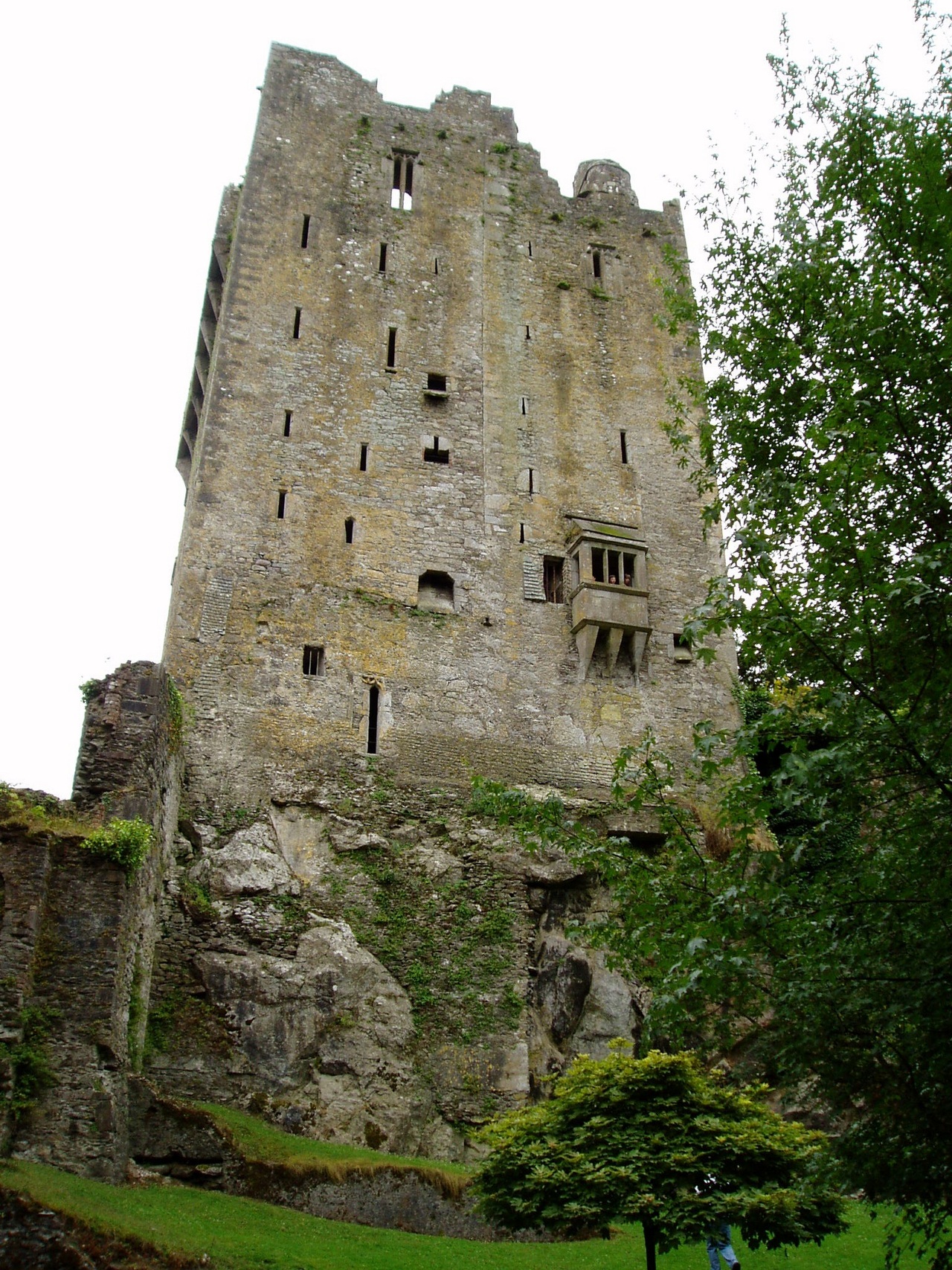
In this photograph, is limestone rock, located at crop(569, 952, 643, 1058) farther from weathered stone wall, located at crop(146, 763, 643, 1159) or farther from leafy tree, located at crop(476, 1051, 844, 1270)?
leafy tree, located at crop(476, 1051, 844, 1270)

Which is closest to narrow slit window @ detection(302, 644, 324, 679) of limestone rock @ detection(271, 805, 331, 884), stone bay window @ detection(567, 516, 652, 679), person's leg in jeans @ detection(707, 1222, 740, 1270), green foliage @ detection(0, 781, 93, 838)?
limestone rock @ detection(271, 805, 331, 884)

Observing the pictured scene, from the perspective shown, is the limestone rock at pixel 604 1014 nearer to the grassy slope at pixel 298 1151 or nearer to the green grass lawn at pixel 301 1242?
the grassy slope at pixel 298 1151

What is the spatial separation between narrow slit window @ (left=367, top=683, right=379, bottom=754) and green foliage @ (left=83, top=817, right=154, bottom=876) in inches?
270

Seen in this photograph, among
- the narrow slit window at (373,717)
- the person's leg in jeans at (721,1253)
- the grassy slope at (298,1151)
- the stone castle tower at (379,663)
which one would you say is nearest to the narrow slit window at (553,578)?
the stone castle tower at (379,663)

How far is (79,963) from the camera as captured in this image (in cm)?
1325

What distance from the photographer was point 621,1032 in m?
18.9

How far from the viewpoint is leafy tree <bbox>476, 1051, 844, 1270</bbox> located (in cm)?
996

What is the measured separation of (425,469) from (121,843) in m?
12.5

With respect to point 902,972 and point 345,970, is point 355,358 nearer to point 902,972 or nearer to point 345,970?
point 345,970

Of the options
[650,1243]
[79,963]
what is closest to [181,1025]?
[79,963]

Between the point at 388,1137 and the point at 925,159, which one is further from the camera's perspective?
the point at 388,1137

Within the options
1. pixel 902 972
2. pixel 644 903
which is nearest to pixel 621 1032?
pixel 644 903

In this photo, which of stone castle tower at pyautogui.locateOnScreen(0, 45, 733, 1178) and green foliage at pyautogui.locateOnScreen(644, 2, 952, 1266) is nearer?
green foliage at pyautogui.locateOnScreen(644, 2, 952, 1266)

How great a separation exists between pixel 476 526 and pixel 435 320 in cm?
533
